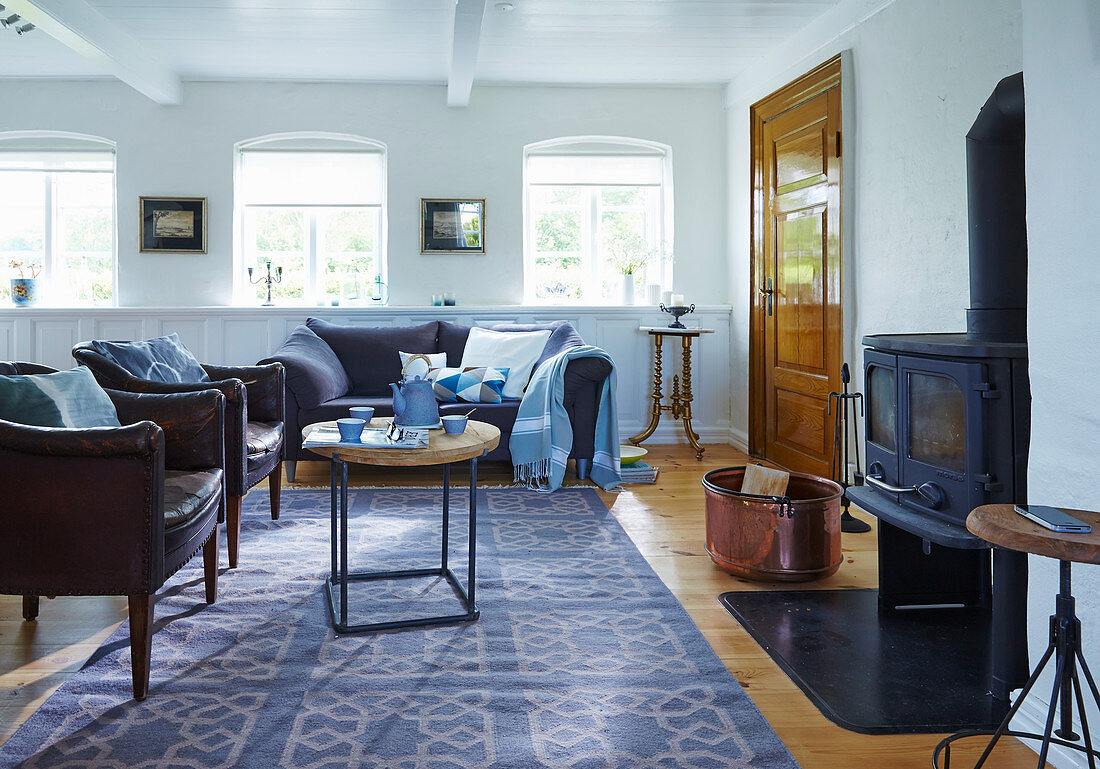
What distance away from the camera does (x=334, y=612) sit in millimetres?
A: 2748

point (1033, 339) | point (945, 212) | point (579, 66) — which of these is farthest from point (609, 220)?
point (1033, 339)

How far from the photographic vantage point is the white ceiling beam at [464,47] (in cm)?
423

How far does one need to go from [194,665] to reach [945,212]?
130 inches

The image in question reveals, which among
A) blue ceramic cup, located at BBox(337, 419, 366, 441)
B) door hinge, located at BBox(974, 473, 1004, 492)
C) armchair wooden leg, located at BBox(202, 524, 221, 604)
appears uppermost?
blue ceramic cup, located at BBox(337, 419, 366, 441)

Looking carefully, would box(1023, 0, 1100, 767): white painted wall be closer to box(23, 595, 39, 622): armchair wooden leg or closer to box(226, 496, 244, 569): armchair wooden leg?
box(226, 496, 244, 569): armchair wooden leg

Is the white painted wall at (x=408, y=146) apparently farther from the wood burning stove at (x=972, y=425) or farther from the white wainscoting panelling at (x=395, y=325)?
the wood burning stove at (x=972, y=425)

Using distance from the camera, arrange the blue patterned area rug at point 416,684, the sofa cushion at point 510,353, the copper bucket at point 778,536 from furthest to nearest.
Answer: the sofa cushion at point 510,353, the copper bucket at point 778,536, the blue patterned area rug at point 416,684

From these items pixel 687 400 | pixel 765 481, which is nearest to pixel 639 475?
pixel 687 400

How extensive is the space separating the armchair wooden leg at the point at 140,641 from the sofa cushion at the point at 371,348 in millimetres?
3204

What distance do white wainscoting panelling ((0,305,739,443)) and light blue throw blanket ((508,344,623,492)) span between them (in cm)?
107

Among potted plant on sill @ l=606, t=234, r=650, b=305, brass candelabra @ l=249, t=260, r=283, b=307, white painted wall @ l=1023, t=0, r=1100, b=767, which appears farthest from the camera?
potted plant on sill @ l=606, t=234, r=650, b=305

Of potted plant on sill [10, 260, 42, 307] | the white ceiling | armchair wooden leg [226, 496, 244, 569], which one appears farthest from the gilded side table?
potted plant on sill [10, 260, 42, 307]

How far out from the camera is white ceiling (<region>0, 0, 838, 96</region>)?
457cm

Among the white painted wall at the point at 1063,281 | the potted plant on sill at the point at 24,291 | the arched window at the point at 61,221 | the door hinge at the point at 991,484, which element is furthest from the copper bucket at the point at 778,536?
the potted plant on sill at the point at 24,291
